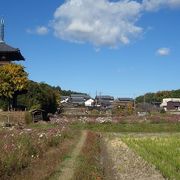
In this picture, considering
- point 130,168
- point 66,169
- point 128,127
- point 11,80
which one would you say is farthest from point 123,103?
point 66,169

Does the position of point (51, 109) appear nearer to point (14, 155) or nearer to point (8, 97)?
point (8, 97)

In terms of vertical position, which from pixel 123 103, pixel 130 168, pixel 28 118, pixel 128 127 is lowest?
pixel 130 168

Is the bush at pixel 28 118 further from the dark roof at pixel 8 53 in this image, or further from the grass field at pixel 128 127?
the dark roof at pixel 8 53

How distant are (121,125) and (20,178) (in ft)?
123

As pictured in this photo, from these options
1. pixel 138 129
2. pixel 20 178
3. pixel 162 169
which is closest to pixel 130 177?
pixel 162 169

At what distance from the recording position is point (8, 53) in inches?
2276

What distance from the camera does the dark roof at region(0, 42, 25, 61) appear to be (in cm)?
5706

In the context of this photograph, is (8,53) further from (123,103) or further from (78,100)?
(78,100)

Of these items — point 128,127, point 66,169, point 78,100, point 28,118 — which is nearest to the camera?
point 66,169

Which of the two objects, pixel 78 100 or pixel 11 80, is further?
pixel 78 100

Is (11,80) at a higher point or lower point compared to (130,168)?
higher

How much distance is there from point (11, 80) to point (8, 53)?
659 cm

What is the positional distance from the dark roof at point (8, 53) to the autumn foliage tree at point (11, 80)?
3945 mm

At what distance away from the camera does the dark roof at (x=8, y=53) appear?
57.1 m
